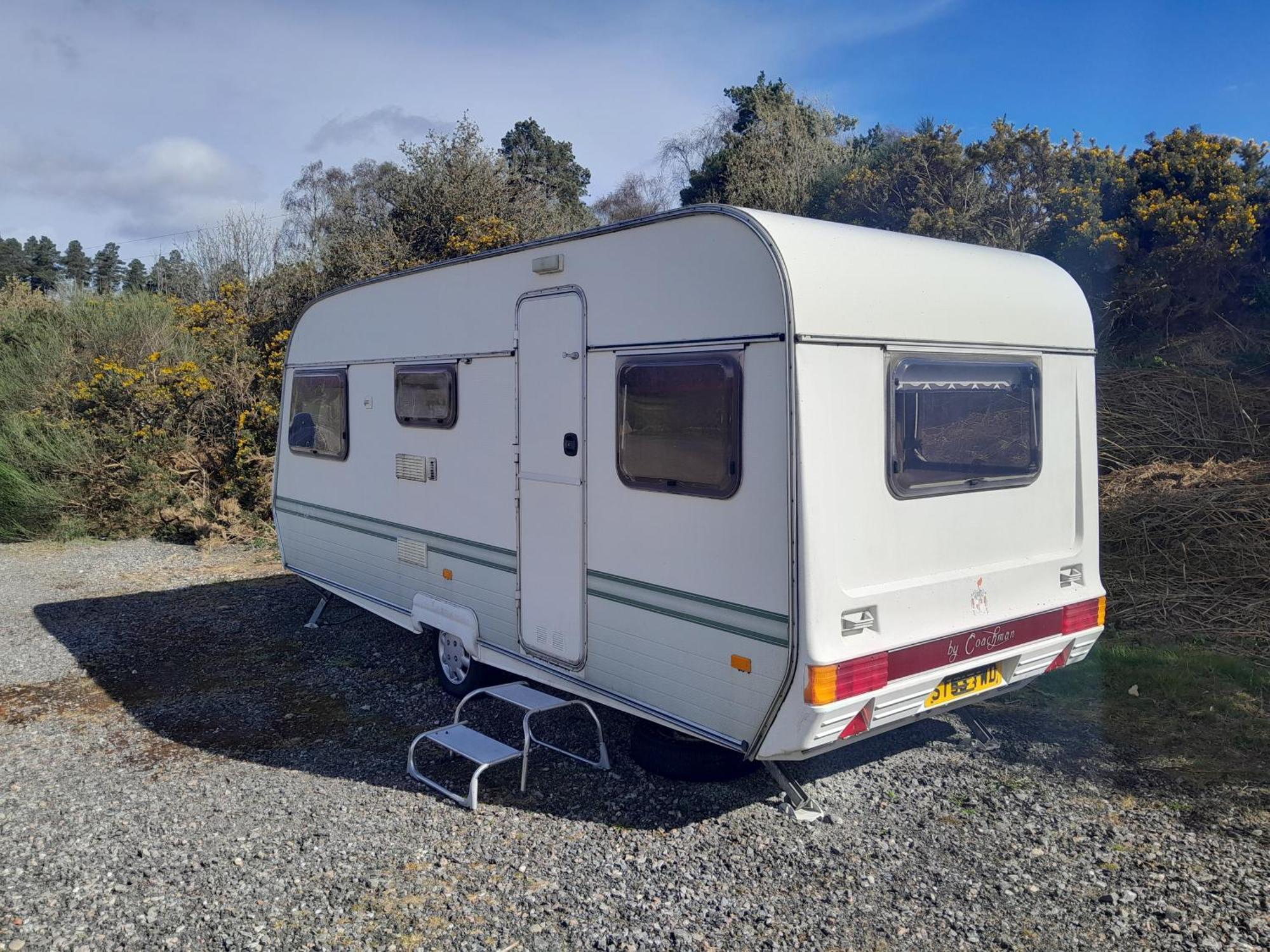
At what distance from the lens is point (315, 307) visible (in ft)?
24.0

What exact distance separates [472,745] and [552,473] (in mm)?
1365

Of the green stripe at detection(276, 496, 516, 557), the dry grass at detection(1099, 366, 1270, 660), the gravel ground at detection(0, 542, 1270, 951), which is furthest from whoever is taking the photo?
the dry grass at detection(1099, 366, 1270, 660)

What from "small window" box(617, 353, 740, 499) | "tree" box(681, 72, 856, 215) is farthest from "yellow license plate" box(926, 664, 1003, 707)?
"tree" box(681, 72, 856, 215)

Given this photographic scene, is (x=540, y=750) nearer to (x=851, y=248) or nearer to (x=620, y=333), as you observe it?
(x=620, y=333)

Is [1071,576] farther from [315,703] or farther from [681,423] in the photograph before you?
[315,703]

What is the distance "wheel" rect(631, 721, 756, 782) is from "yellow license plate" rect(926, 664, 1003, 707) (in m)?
Answer: 0.92

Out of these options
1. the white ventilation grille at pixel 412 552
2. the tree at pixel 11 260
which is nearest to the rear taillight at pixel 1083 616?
the white ventilation grille at pixel 412 552

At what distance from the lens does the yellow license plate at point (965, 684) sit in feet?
13.4

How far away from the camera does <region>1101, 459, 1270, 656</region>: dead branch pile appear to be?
6.39 m

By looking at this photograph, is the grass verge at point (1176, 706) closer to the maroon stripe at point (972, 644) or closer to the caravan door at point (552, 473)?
the maroon stripe at point (972, 644)

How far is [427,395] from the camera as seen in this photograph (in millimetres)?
5887

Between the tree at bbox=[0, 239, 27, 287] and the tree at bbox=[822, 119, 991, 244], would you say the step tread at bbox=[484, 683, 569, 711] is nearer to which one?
the tree at bbox=[822, 119, 991, 244]

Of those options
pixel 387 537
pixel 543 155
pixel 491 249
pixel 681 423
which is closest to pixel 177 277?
pixel 543 155

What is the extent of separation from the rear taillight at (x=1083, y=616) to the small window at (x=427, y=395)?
3.37 metres
